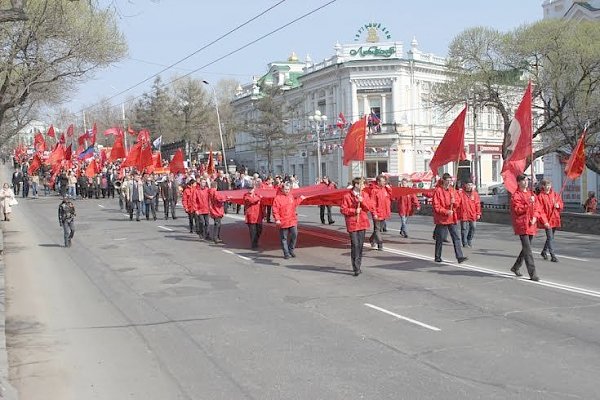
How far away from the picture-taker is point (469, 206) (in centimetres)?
1634

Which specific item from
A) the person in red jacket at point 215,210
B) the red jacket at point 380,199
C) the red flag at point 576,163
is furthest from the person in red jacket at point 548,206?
the person in red jacket at point 215,210

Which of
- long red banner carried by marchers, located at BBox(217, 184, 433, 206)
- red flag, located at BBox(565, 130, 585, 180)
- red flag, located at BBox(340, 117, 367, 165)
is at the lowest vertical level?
long red banner carried by marchers, located at BBox(217, 184, 433, 206)

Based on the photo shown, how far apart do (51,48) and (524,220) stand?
17417 millimetres

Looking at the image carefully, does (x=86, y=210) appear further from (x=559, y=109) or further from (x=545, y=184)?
(x=545, y=184)

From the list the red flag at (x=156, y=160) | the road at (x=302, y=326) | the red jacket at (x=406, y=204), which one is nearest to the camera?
the road at (x=302, y=326)

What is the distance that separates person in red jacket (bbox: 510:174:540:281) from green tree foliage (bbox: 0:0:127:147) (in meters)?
13.2

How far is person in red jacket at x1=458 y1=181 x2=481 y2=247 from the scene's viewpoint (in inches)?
632

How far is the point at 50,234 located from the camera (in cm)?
2197

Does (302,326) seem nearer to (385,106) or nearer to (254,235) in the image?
(254,235)

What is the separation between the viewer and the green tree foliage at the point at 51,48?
2073 cm

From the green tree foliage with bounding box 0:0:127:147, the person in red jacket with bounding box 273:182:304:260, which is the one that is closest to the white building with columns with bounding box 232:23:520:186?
the green tree foliage with bounding box 0:0:127:147

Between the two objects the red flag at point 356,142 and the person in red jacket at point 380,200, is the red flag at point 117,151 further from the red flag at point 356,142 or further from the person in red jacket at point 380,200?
the person in red jacket at point 380,200

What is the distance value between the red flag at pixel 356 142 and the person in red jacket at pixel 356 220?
14.6 ft

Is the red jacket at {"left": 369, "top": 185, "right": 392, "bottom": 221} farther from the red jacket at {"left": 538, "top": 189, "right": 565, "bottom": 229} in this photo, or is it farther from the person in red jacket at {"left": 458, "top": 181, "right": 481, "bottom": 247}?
the red jacket at {"left": 538, "top": 189, "right": 565, "bottom": 229}
